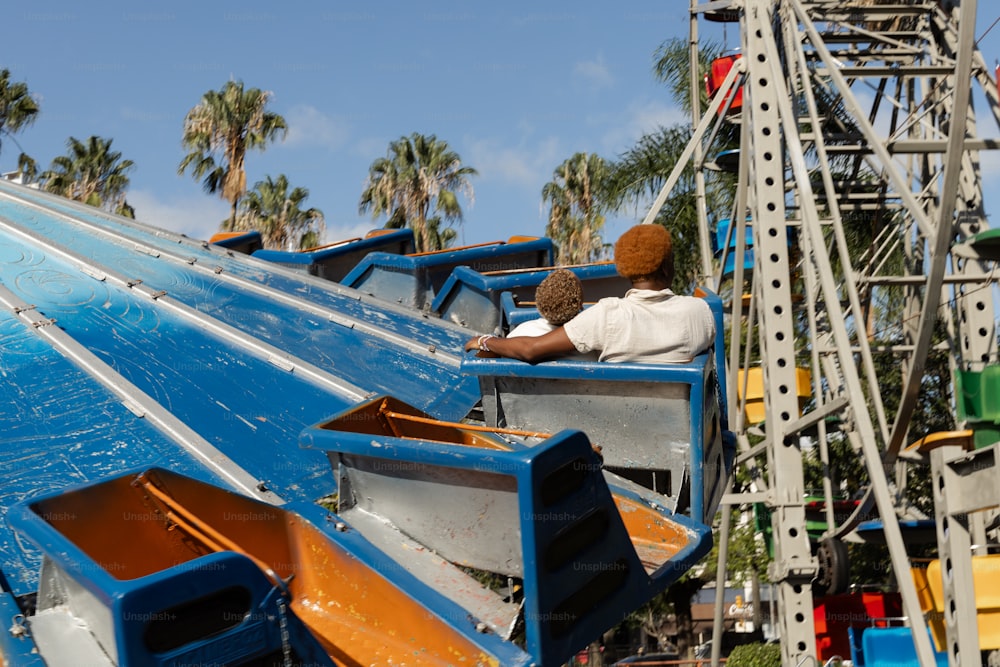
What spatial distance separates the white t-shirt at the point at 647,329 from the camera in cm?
399

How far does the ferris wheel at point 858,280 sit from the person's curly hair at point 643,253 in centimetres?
253

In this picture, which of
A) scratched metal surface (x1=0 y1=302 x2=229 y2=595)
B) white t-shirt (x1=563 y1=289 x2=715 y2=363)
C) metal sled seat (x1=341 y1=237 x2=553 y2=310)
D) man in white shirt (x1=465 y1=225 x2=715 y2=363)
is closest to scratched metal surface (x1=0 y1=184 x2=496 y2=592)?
scratched metal surface (x1=0 y1=302 x2=229 y2=595)

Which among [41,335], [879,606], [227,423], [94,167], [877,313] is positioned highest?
[94,167]

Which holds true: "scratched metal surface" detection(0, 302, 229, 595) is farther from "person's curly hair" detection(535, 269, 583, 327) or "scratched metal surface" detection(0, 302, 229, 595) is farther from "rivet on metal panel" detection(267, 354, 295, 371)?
"person's curly hair" detection(535, 269, 583, 327)

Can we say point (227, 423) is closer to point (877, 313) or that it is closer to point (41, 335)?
point (41, 335)

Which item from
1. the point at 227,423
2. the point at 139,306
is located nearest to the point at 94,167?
the point at 139,306

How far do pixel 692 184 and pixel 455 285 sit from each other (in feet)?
40.8

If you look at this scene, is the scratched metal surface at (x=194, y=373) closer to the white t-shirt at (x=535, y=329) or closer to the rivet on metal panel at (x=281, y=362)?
the rivet on metal panel at (x=281, y=362)

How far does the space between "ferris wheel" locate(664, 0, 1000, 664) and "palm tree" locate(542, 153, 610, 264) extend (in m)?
15.0

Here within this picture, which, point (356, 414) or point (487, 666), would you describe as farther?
point (356, 414)

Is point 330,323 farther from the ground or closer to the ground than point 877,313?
farther from the ground

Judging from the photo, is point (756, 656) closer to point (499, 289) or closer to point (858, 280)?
point (858, 280)

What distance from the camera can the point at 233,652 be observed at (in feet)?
7.28

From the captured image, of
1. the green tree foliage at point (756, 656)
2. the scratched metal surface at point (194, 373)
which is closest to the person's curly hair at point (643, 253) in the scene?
the scratched metal surface at point (194, 373)
